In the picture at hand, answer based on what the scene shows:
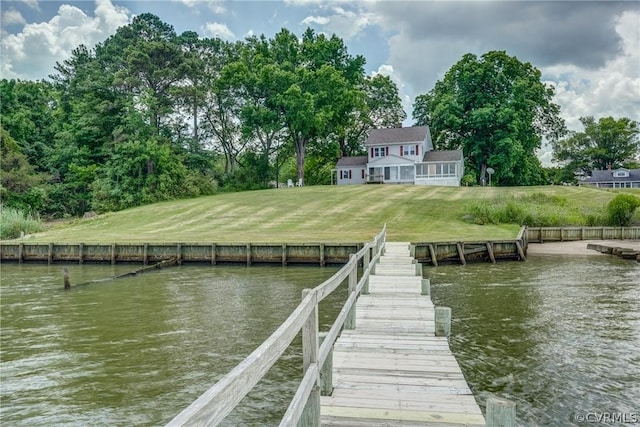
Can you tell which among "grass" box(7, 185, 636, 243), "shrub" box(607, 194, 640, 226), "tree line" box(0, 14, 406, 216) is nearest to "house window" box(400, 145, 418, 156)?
"tree line" box(0, 14, 406, 216)

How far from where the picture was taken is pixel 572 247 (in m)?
28.1

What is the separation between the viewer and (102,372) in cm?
926

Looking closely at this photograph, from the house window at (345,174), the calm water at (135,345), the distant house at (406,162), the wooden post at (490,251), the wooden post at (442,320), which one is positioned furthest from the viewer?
the house window at (345,174)

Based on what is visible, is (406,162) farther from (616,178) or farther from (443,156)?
(616,178)

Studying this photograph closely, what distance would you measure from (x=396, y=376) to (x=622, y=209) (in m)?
33.1

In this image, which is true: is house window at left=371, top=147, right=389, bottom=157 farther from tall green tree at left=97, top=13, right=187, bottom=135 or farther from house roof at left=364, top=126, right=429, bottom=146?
tall green tree at left=97, top=13, right=187, bottom=135

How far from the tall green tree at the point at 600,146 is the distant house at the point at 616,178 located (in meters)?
6.87

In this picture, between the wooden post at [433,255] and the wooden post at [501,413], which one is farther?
the wooden post at [433,255]

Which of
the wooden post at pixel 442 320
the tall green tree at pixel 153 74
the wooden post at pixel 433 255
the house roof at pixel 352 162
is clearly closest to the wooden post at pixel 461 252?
the wooden post at pixel 433 255

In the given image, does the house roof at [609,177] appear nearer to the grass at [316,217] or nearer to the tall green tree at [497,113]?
the tall green tree at [497,113]

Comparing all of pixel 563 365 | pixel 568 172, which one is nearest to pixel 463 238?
pixel 563 365

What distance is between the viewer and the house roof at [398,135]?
56156 mm

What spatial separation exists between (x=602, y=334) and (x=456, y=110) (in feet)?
164

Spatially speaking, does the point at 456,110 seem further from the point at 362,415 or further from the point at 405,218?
the point at 362,415
